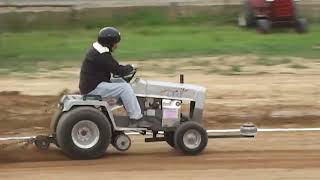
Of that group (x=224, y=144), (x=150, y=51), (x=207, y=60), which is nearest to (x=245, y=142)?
(x=224, y=144)

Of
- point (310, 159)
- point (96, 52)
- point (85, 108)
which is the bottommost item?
point (310, 159)

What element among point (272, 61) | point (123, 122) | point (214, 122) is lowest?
point (214, 122)

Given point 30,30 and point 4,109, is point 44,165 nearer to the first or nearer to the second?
point 4,109

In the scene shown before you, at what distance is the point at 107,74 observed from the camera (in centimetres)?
1084

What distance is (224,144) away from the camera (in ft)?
38.8

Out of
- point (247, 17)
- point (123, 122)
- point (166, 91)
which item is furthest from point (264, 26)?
point (123, 122)

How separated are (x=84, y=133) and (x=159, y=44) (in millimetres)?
14611

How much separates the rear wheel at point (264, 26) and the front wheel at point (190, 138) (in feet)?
56.8

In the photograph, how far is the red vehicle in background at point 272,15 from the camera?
2833 centimetres

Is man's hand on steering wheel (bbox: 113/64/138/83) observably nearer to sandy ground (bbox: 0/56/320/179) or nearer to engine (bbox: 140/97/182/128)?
engine (bbox: 140/97/182/128)

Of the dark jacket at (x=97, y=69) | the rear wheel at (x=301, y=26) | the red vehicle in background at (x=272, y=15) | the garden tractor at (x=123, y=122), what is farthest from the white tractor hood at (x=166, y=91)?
the rear wheel at (x=301, y=26)

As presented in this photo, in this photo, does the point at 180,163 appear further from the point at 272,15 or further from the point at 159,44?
the point at 272,15

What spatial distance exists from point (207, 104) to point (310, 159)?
531 centimetres

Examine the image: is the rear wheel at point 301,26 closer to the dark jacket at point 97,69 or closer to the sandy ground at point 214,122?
the sandy ground at point 214,122
